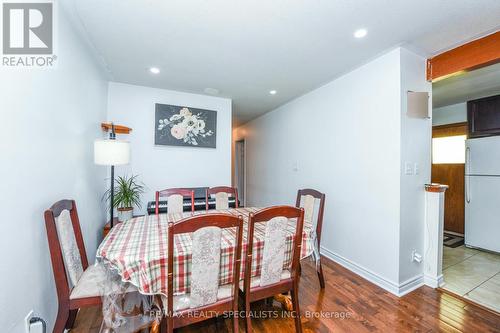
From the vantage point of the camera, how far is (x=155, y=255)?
1.27 metres

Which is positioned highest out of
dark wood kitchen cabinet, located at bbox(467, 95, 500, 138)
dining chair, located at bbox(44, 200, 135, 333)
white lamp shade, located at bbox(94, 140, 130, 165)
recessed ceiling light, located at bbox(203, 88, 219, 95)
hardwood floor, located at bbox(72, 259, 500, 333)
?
recessed ceiling light, located at bbox(203, 88, 219, 95)

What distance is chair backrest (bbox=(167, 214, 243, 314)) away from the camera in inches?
43.1

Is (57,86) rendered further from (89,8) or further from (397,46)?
(397,46)

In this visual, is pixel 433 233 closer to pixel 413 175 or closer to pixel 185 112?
pixel 413 175

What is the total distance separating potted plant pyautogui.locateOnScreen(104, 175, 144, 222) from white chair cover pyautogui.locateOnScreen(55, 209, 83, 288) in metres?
1.15

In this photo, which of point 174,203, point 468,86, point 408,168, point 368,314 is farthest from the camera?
point 468,86

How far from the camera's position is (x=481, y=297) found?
2.01 metres

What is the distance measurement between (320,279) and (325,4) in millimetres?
2425

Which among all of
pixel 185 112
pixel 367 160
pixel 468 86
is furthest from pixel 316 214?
pixel 468 86

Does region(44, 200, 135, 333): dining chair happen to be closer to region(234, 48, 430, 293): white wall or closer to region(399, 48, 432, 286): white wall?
region(234, 48, 430, 293): white wall

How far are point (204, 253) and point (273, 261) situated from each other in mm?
512

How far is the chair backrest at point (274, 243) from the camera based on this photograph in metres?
1.34

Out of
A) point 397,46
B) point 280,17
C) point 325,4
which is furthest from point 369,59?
point 280,17

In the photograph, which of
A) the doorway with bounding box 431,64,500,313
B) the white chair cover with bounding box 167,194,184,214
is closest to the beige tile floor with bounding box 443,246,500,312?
the doorway with bounding box 431,64,500,313
